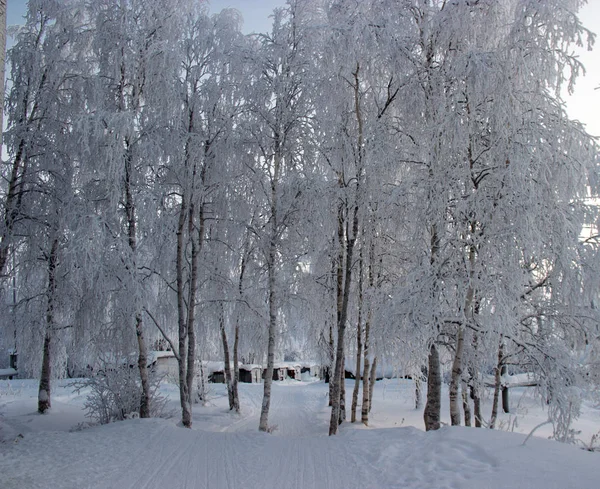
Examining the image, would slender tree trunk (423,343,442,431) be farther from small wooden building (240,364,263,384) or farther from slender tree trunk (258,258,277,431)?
small wooden building (240,364,263,384)

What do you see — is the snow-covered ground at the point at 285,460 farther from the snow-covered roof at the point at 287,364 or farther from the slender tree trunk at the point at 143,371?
the snow-covered roof at the point at 287,364

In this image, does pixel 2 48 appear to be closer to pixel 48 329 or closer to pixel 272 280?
pixel 272 280

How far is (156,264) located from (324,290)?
4007 millimetres

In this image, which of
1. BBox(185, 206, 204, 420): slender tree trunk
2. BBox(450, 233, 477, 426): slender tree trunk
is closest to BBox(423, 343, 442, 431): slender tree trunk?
BBox(450, 233, 477, 426): slender tree trunk

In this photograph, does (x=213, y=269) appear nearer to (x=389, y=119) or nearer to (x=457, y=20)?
(x=389, y=119)

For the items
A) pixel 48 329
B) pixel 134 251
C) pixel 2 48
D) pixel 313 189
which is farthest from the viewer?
pixel 48 329

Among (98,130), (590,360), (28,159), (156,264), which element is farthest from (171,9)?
(590,360)

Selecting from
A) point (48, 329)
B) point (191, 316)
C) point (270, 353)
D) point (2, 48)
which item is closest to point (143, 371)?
point (191, 316)

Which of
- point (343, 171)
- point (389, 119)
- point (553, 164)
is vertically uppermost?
point (389, 119)

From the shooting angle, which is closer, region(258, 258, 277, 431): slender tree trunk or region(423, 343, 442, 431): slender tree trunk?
region(423, 343, 442, 431): slender tree trunk

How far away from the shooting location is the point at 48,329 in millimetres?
10391

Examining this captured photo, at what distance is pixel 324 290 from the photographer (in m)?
10.9

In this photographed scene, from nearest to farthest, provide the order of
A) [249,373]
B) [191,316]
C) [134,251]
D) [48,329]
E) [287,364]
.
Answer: [134,251]
[191,316]
[48,329]
[249,373]
[287,364]

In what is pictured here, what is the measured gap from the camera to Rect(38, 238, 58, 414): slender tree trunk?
1030 cm
